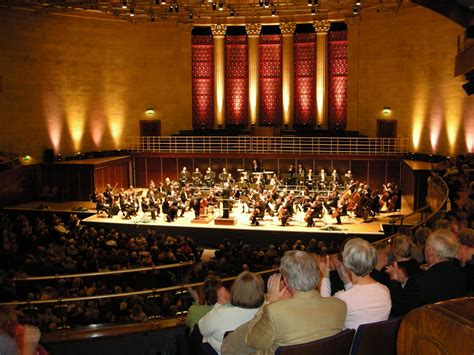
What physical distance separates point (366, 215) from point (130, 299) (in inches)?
431

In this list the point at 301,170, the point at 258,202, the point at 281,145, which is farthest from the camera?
the point at 281,145

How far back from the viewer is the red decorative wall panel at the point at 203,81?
30.6 m

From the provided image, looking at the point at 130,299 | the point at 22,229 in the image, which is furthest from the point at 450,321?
the point at 22,229

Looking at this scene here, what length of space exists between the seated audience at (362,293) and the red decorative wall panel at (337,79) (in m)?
26.2

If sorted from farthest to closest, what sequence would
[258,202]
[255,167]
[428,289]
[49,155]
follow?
[255,167] < [49,155] < [258,202] < [428,289]

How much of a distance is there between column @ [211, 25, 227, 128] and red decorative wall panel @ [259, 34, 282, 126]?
2034mm

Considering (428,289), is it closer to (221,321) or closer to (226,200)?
(221,321)

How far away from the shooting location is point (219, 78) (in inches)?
1200

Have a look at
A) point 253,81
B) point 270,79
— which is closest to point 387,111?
point 270,79

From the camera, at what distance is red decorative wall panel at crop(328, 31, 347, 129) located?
29328mm

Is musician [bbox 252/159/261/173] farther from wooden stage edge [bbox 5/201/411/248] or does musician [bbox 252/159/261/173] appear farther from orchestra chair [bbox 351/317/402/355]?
orchestra chair [bbox 351/317/402/355]

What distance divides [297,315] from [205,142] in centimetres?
2444

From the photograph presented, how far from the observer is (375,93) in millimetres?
28125

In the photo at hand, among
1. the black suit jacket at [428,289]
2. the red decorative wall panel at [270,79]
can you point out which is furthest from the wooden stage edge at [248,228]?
the black suit jacket at [428,289]
